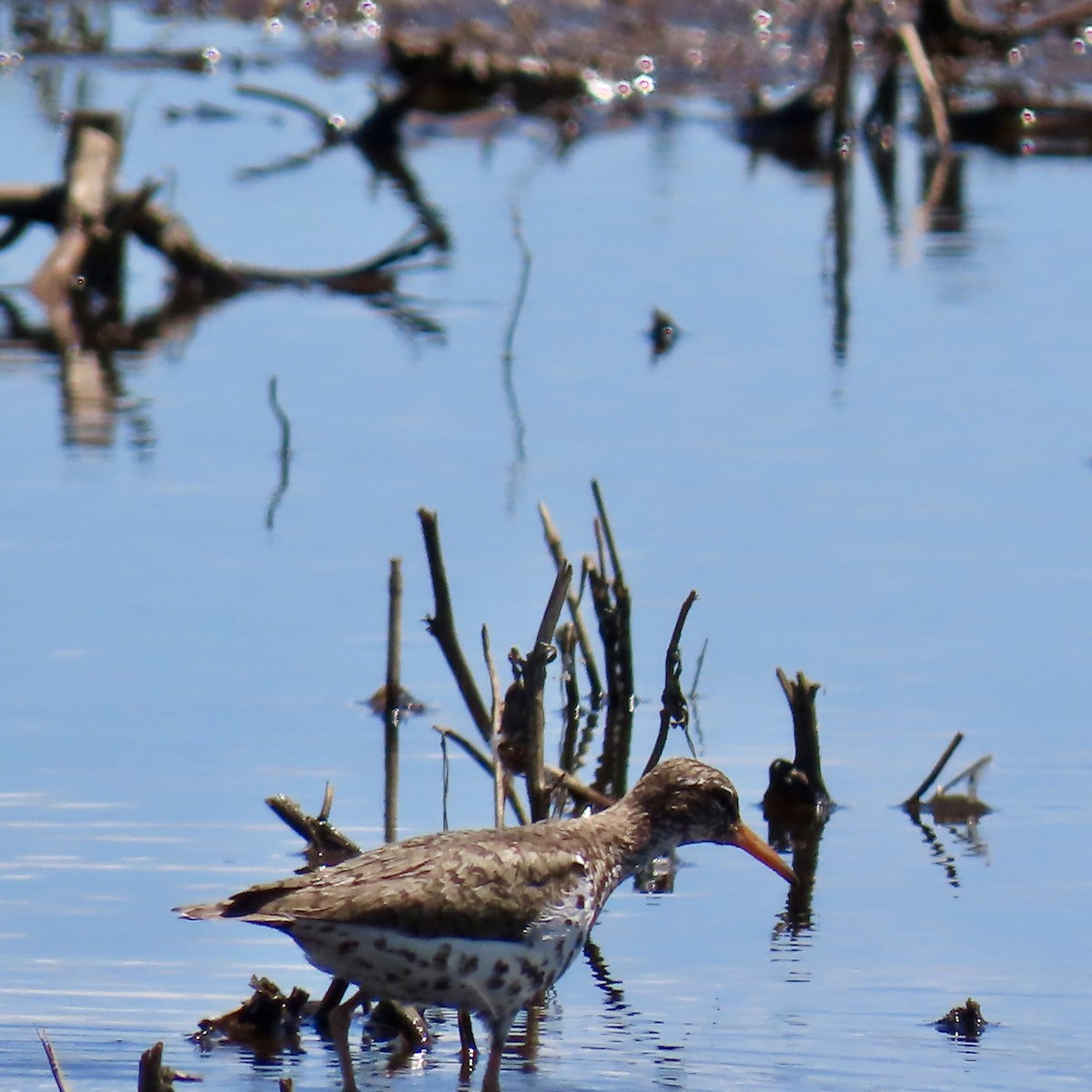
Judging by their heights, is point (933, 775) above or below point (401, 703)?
above

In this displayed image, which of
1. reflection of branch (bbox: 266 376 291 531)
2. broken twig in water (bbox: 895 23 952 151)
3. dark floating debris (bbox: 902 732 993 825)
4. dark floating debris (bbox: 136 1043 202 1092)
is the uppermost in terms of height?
broken twig in water (bbox: 895 23 952 151)

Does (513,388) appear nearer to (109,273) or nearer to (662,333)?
(662,333)

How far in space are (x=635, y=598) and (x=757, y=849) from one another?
3.40 metres

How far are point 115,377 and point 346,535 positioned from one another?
3.96 m

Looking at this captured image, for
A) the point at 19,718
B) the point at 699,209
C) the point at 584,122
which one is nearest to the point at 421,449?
the point at 19,718

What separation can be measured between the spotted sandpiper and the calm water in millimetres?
485

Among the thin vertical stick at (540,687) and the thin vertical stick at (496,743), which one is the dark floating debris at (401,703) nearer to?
the thin vertical stick at (540,687)

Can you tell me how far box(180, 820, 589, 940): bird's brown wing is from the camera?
5.79m

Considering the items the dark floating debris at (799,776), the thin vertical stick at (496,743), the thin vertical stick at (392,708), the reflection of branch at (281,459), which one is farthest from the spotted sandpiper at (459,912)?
the reflection of branch at (281,459)

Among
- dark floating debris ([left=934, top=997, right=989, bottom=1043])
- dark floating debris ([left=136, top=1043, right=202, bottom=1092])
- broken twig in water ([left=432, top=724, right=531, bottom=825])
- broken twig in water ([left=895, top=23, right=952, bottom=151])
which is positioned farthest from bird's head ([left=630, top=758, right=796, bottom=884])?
broken twig in water ([left=895, top=23, right=952, bottom=151])

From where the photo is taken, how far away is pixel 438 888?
589cm

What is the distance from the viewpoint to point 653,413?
537 inches

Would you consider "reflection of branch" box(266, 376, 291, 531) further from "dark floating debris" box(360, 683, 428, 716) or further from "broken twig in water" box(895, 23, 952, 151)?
"broken twig in water" box(895, 23, 952, 151)

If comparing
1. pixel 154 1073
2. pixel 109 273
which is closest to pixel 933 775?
pixel 154 1073
